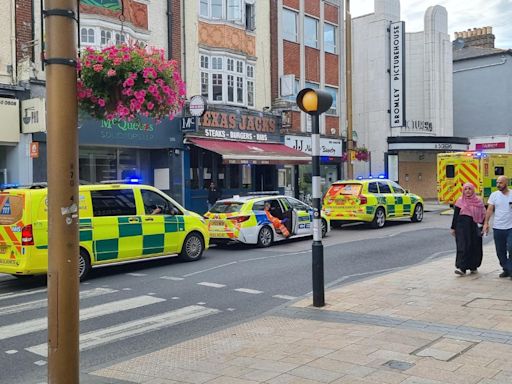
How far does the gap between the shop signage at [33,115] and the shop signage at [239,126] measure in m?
6.48

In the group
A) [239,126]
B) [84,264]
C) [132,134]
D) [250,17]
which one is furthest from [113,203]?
[250,17]

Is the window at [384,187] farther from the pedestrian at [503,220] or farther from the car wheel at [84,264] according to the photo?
the car wheel at [84,264]

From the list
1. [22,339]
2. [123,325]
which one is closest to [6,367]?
[22,339]

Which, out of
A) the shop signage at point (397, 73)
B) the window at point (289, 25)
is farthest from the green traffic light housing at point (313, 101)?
the shop signage at point (397, 73)

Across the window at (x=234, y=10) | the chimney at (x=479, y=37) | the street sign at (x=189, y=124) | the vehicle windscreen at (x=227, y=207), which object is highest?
the chimney at (x=479, y=37)

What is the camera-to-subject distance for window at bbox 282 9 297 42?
2563 centimetres

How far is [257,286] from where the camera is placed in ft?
31.4

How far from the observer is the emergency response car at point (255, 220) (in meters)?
14.2

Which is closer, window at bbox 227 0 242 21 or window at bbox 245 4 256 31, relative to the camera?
window at bbox 227 0 242 21

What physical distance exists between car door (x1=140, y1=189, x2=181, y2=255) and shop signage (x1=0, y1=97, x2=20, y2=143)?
6182 mm

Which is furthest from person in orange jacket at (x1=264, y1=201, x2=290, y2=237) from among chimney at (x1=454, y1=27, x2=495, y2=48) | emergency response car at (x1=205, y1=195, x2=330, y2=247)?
chimney at (x1=454, y1=27, x2=495, y2=48)

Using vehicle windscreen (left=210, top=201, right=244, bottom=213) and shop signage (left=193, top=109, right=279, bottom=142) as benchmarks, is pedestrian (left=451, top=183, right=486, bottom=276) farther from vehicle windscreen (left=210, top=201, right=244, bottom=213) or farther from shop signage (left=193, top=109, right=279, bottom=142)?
shop signage (left=193, top=109, right=279, bottom=142)

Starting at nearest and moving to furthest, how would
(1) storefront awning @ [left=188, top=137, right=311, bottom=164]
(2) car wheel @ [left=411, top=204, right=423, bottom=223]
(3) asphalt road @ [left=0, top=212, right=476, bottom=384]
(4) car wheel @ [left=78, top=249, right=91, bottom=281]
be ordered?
(3) asphalt road @ [left=0, top=212, right=476, bottom=384] < (4) car wheel @ [left=78, top=249, right=91, bottom=281] < (1) storefront awning @ [left=188, top=137, right=311, bottom=164] < (2) car wheel @ [left=411, top=204, right=423, bottom=223]

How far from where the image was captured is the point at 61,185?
12.7ft
